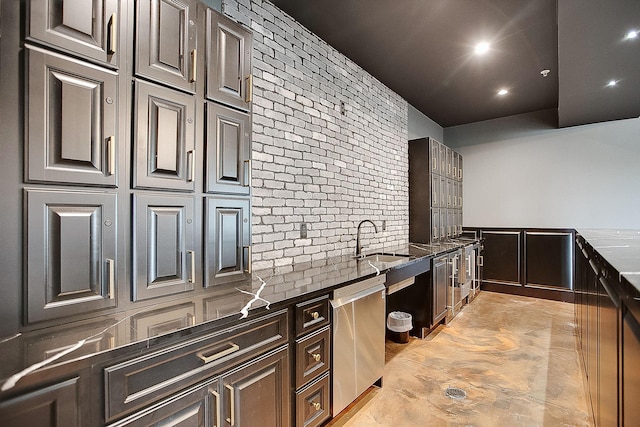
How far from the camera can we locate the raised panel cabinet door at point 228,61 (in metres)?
1.72

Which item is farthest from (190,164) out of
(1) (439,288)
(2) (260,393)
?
(1) (439,288)

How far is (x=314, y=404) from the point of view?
1.85 meters

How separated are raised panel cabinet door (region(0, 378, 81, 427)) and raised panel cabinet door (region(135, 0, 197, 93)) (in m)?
1.22

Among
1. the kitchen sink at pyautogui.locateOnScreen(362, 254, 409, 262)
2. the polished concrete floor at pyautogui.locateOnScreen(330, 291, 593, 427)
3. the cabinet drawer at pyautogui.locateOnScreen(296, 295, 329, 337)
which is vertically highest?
the kitchen sink at pyautogui.locateOnScreen(362, 254, 409, 262)

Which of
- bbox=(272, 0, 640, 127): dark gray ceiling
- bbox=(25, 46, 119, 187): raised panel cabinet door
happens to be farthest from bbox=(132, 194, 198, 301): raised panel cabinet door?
bbox=(272, 0, 640, 127): dark gray ceiling

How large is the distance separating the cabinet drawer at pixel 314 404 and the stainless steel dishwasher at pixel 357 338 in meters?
0.08

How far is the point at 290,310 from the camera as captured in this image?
1694 millimetres

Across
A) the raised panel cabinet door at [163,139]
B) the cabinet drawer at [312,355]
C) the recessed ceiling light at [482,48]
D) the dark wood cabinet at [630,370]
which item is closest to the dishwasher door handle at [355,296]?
the cabinet drawer at [312,355]

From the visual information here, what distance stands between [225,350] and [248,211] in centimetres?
82

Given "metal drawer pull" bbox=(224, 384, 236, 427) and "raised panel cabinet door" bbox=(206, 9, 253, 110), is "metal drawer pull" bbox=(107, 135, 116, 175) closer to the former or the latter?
"raised panel cabinet door" bbox=(206, 9, 253, 110)

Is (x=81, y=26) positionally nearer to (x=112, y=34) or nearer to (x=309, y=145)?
Answer: (x=112, y=34)

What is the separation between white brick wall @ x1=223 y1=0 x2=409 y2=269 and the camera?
2.46 metres

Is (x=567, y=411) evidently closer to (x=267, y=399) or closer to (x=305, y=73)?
(x=267, y=399)

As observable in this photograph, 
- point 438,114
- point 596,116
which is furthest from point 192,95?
point 596,116
